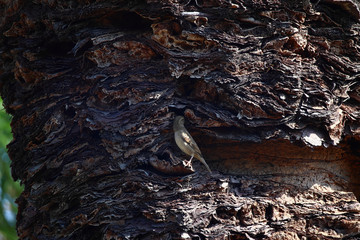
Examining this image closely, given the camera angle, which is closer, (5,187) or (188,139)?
(188,139)

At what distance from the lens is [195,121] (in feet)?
10.0

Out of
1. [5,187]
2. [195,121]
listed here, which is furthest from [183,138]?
[5,187]

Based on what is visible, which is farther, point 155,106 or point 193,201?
point 155,106

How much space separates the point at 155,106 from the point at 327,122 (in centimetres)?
127

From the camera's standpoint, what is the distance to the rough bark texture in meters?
2.85

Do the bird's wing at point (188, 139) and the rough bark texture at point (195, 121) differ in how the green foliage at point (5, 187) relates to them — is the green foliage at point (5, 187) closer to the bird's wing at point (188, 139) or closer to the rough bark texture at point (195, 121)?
the rough bark texture at point (195, 121)

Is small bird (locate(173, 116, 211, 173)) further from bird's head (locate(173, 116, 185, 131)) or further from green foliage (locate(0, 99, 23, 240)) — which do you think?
green foliage (locate(0, 99, 23, 240))

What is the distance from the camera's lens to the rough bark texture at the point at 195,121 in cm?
285

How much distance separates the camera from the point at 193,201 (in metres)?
2.81

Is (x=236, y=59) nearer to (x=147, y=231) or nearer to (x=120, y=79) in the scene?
(x=120, y=79)

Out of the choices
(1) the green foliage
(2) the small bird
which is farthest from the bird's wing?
(1) the green foliage

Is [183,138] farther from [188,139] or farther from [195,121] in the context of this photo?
[195,121]

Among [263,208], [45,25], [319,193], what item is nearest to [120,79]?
[45,25]

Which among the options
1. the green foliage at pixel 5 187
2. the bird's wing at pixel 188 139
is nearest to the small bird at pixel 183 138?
the bird's wing at pixel 188 139
